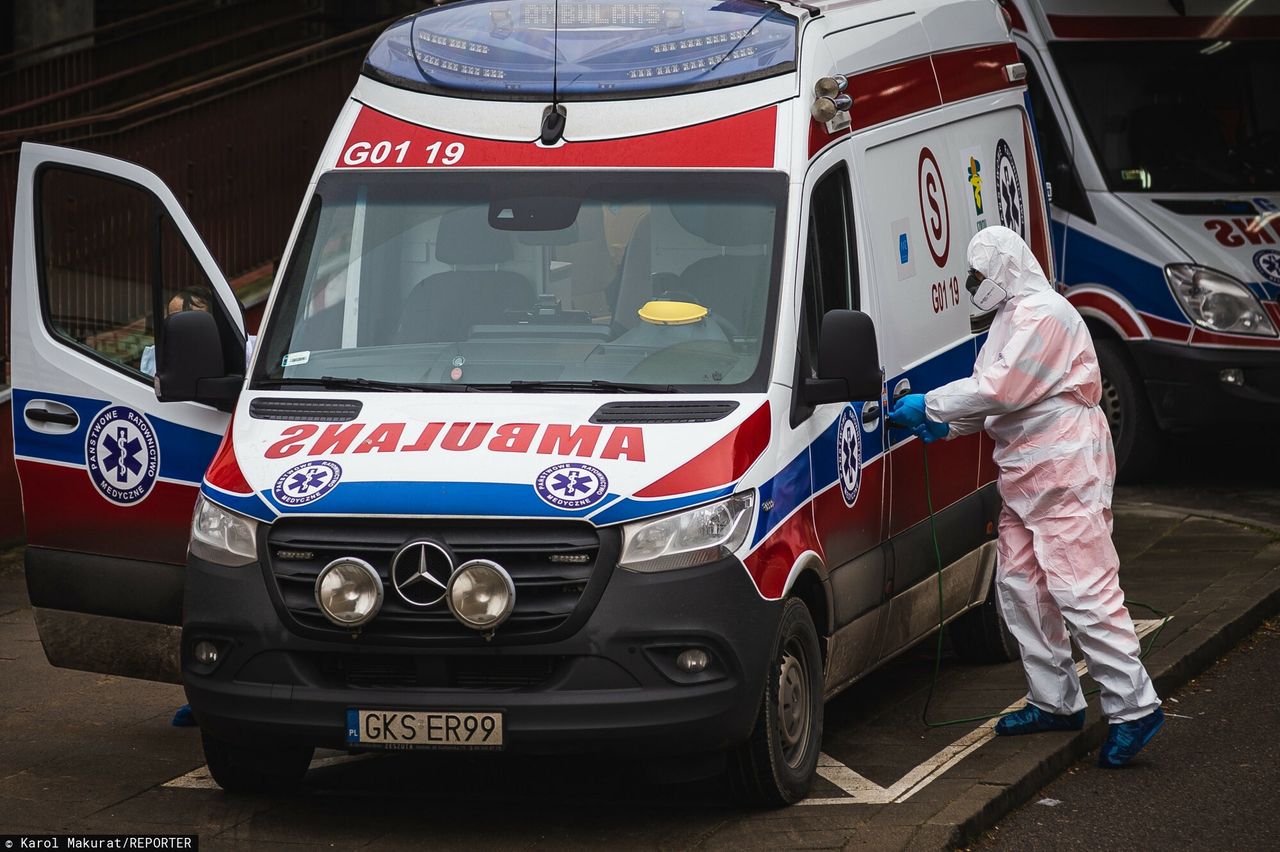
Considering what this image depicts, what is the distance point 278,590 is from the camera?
6.26m

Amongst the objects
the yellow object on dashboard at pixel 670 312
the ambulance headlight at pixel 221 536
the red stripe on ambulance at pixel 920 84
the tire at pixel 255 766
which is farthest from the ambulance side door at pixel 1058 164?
the ambulance headlight at pixel 221 536

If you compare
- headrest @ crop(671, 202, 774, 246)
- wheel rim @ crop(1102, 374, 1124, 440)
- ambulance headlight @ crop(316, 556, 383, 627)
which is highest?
headrest @ crop(671, 202, 774, 246)

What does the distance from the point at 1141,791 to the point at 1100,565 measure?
77 centimetres

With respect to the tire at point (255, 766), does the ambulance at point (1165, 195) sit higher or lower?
higher

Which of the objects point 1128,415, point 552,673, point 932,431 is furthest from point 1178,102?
point 552,673

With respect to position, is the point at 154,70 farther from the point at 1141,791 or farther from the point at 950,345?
the point at 1141,791

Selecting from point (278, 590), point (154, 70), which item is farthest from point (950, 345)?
point (154, 70)

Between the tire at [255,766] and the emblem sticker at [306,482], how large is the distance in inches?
34.1

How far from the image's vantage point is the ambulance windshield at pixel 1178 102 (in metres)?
13.3

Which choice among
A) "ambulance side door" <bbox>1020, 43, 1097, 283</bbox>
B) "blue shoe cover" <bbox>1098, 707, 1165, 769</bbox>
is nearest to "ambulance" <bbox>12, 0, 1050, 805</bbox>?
"blue shoe cover" <bbox>1098, 707, 1165, 769</bbox>

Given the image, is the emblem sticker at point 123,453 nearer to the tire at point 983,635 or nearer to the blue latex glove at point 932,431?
the blue latex glove at point 932,431

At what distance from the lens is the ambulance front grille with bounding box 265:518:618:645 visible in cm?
609

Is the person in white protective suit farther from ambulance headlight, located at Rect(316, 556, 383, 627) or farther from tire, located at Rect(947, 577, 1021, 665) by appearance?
ambulance headlight, located at Rect(316, 556, 383, 627)

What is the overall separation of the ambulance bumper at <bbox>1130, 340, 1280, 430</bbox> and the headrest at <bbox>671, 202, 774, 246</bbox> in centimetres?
656
